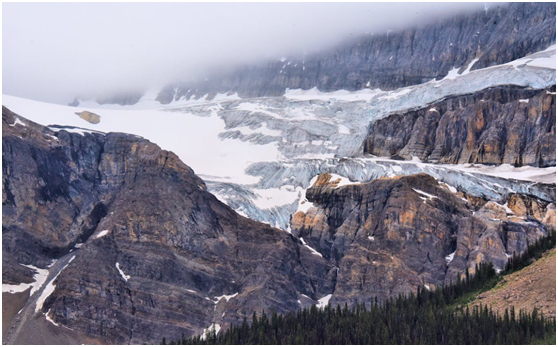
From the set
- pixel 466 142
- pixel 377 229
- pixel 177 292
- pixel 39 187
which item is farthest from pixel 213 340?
pixel 466 142

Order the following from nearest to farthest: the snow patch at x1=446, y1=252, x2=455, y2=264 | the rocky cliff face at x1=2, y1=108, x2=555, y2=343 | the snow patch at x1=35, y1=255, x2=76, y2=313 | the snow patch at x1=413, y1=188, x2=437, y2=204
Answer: the snow patch at x1=35, y1=255, x2=76, y2=313
the rocky cliff face at x1=2, y1=108, x2=555, y2=343
the snow patch at x1=446, y1=252, x2=455, y2=264
the snow patch at x1=413, y1=188, x2=437, y2=204

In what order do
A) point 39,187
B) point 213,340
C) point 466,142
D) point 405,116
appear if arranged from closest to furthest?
point 213,340 < point 39,187 < point 466,142 < point 405,116

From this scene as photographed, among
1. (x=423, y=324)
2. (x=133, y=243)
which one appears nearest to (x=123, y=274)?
(x=133, y=243)

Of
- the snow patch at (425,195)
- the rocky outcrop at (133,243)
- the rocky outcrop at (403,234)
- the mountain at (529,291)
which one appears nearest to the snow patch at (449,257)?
the rocky outcrop at (403,234)

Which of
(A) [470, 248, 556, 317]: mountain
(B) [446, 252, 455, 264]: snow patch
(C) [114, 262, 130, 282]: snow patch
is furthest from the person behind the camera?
(B) [446, 252, 455, 264]: snow patch

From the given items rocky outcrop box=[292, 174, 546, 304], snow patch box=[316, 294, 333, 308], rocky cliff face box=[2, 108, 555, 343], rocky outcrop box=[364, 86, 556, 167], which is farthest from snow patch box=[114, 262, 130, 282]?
rocky outcrop box=[364, 86, 556, 167]

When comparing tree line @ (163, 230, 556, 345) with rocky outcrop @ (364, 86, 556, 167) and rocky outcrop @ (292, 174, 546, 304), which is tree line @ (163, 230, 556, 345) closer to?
rocky outcrop @ (292, 174, 546, 304)

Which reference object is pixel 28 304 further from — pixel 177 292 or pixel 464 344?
pixel 464 344
